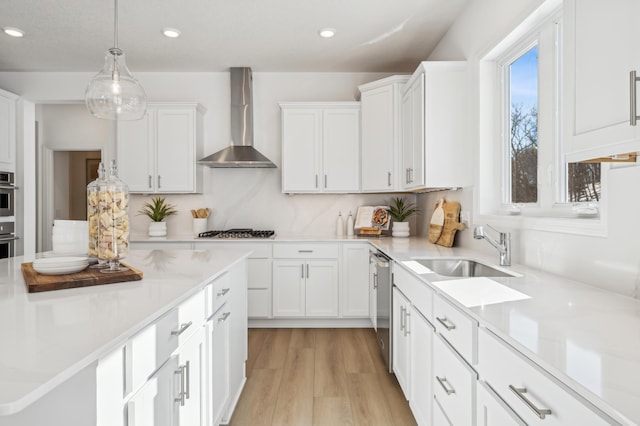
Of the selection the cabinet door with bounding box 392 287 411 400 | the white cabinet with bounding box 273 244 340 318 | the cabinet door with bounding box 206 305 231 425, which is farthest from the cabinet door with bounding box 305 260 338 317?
the cabinet door with bounding box 206 305 231 425

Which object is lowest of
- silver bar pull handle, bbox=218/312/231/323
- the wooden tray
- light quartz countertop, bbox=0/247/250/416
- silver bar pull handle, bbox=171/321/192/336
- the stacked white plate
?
silver bar pull handle, bbox=218/312/231/323

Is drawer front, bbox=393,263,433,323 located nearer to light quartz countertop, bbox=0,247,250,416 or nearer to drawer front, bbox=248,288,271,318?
light quartz countertop, bbox=0,247,250,416

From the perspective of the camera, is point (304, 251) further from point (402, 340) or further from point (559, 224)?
point (559, 224)

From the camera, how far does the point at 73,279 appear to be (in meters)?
1.39

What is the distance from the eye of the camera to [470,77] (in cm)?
284

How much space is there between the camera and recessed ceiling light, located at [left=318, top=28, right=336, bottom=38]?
3.30 m

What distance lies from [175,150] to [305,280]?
1.94 m

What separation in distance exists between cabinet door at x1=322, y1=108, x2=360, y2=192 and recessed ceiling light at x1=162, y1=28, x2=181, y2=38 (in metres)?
1.56

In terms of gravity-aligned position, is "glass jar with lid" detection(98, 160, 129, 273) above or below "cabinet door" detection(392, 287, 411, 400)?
above

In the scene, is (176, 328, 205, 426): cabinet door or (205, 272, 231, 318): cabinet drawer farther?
(205, 272, 231, 318): cabinet drawer

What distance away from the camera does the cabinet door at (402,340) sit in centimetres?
221

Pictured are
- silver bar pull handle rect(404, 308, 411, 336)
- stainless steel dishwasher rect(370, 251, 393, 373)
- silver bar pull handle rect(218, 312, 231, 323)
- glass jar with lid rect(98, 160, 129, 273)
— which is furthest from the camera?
stainless steel dishwasher rect(370, 251, 393, 373)

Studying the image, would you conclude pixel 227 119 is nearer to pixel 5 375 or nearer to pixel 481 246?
pixel 481 246

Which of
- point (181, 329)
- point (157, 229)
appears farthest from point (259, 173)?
point (181, 329)
